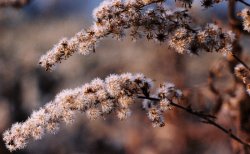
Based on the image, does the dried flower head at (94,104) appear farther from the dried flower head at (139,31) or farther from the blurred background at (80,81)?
the blurred background at (80,81)

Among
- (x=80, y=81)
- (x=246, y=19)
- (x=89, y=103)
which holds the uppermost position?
(x=80, y=81)

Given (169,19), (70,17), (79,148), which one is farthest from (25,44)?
(169,19)

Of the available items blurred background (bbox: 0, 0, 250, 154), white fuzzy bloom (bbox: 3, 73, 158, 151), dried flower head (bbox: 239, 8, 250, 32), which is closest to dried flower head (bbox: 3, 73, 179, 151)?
white fuzzy bloom (bbox: 3, 73, 158, 151)

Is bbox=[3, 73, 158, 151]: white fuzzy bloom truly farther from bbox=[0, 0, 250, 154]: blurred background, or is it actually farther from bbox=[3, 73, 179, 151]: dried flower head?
bbox=[0, 0, 250, 154]: blurred background

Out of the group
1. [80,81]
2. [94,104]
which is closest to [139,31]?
[94,104]

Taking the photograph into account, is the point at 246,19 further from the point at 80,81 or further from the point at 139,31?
the point at 80,81

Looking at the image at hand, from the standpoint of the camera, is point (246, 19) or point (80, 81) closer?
point (246, 19)

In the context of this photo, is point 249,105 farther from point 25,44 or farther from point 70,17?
Result: point 25,44

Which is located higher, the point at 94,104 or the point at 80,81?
the point at 80,81

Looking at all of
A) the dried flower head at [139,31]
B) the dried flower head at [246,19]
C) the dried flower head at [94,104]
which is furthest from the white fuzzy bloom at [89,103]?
the dried flower head at [246,19]
